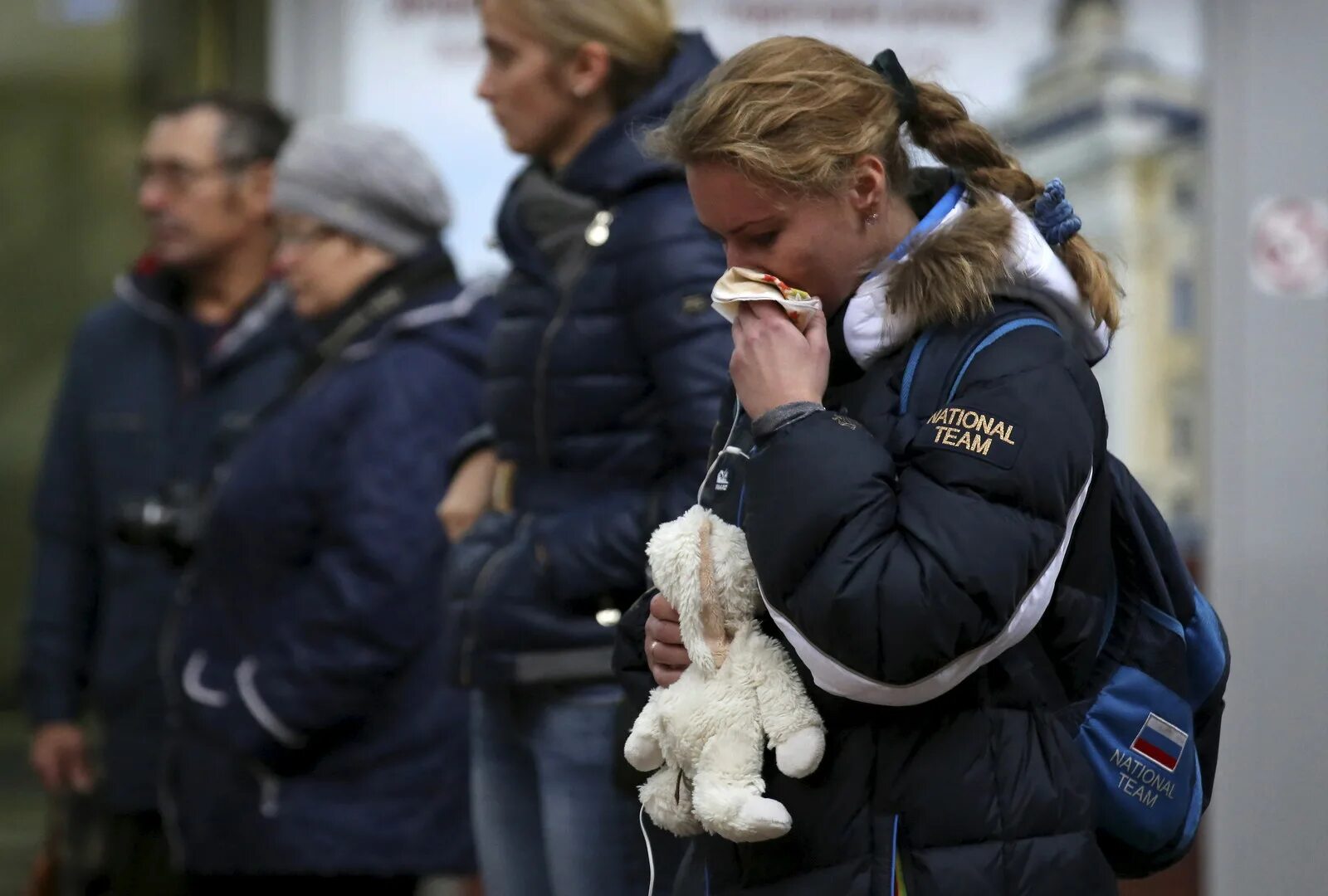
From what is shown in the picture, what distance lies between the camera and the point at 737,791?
166 cm

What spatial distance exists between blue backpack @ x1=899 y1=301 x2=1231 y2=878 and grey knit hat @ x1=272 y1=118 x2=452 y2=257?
5.86 feet

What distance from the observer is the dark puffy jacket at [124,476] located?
3580 millimetres

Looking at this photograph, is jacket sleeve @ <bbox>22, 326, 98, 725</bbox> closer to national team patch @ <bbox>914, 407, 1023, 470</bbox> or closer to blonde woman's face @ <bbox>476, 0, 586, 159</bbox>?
blonde woman's face @ <bbox>476, 0, 586, 159</bbox>

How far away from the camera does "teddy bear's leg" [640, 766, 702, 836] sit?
1779 millimetres

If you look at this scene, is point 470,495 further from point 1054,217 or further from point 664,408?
point 1054,217

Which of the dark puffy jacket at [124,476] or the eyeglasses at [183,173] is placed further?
the eyeglasses at [183,173]

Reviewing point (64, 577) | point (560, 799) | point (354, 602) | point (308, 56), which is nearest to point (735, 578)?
point (560, 799)

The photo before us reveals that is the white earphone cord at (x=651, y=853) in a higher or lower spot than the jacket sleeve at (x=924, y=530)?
lower

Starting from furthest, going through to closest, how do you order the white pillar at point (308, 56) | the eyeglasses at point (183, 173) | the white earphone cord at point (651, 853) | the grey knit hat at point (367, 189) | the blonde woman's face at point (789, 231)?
the white pillar at point (308, 56) < the eyeglasses at point (183, 173) < the grey knit hat at point (367, 189) < the white earphone cord at point (651, 853) < the blonde woman's face at point (789, 231)

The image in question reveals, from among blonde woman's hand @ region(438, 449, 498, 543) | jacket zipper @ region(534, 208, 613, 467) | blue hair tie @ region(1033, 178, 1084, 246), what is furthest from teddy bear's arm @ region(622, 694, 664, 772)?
blonde woman's hand @ region(438, 449, 498, 543)

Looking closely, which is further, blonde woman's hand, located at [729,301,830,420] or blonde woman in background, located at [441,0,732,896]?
blonde woman in background, located at [441,0,732,896]

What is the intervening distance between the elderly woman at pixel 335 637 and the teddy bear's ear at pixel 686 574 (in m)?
1.35

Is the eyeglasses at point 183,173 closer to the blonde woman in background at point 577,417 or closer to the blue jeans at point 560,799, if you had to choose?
the blonde woman in background at point 577,417

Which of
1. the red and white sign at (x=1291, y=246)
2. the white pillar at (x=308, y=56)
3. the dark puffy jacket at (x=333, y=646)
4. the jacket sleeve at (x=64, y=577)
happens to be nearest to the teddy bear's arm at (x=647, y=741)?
the dark puffy jacket at (x=333, y=646)
